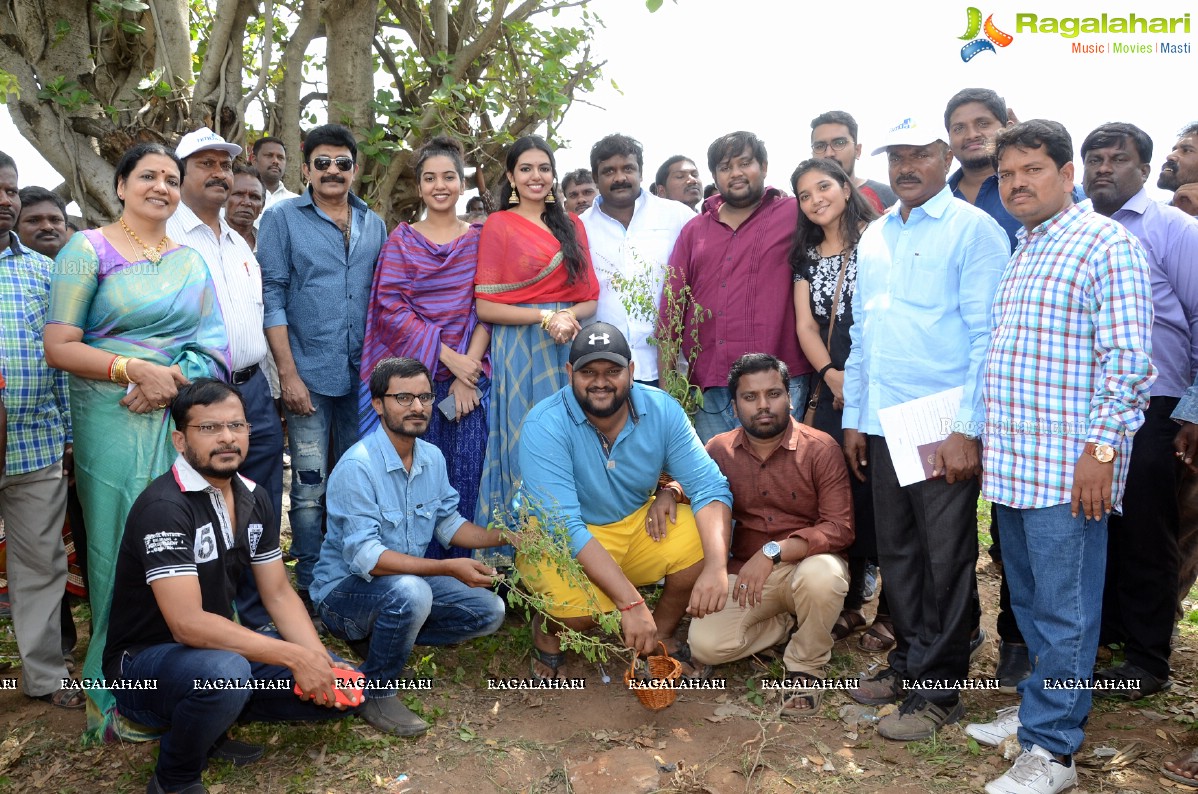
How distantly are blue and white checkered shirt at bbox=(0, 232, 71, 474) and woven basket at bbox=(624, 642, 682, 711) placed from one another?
2794mm

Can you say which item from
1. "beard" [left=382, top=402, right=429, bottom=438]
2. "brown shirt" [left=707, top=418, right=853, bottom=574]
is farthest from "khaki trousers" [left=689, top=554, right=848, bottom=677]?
"beard" [left=382, top=402, right=429, bottom=438]

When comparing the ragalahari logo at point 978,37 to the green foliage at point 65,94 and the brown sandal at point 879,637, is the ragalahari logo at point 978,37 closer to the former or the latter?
the brown sandal at point 879,637

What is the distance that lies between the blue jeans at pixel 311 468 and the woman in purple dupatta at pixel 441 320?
0.65ft

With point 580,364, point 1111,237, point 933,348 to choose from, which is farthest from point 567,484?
→ point 1111,237

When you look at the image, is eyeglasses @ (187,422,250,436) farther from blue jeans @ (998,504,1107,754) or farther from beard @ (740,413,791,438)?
blue jeans @ (998,504,1107,754)

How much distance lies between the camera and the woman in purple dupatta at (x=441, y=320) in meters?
4.48

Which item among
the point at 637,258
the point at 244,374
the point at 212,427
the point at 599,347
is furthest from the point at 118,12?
the point at 599,347

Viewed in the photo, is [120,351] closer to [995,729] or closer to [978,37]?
[995,729]

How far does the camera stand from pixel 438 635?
4.10 meters

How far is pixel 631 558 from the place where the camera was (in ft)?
14.0

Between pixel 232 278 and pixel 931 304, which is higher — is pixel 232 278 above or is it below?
above

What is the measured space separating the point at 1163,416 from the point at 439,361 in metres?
3.31

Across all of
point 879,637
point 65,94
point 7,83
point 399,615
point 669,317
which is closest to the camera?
point 399,615

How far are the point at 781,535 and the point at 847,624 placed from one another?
72 cm
